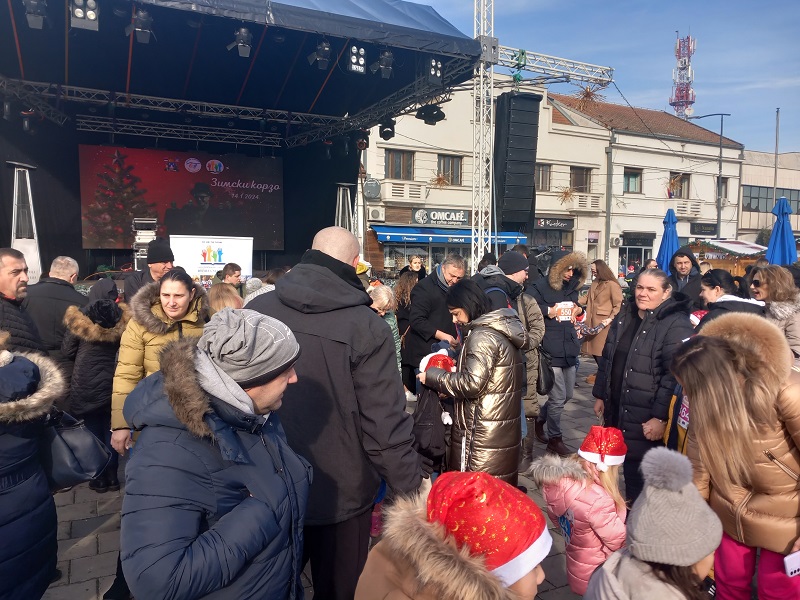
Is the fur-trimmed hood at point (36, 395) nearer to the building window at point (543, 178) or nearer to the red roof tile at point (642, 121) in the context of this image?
the building window at point (543, 178)

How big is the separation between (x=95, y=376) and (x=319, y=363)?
263 centimetres

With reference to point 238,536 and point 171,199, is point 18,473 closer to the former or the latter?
point 238,536

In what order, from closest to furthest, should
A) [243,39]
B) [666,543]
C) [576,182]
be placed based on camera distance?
[666,543] < [243,39] < [576,182]

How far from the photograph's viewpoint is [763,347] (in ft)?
6.97

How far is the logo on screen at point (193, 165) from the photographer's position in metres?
13.5

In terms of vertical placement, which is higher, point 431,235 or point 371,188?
point 371,188

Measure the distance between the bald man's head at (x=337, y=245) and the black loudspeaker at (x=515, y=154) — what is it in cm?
1400

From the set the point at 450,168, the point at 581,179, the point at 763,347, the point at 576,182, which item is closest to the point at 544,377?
the point at 763,347

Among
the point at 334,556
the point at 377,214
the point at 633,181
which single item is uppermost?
the point at 633,181

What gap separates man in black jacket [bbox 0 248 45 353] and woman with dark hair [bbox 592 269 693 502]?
12.8 feet

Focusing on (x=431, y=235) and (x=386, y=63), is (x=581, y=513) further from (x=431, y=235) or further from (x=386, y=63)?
(x=431, y=235)

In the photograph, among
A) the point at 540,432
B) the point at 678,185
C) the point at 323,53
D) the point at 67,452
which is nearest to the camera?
the point at 67,452

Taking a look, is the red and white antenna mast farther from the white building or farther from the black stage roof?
the black stage roof

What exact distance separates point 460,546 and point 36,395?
174 cm
